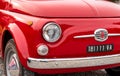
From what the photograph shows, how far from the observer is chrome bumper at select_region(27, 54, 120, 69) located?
387cm

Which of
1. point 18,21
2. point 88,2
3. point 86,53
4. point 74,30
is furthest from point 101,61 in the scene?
point 18,21

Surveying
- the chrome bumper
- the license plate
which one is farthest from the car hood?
the chrome bumper

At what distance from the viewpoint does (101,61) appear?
4.11 m

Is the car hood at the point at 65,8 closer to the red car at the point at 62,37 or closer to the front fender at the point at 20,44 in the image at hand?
the red car at the point at 62,37

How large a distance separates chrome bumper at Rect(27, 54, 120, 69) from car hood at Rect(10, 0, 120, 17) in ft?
1.83

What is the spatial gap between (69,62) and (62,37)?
1.02 ft

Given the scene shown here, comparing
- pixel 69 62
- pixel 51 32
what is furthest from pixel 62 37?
pixel 69 62

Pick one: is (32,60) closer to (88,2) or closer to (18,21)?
(18,21)

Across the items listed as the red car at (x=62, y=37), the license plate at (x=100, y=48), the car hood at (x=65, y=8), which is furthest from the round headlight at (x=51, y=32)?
the license plate at (x=100, y=48)

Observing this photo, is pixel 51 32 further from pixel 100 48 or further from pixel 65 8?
pixel 100 48

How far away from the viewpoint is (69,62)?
3.95 metres

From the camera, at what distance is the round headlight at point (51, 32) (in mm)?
3891

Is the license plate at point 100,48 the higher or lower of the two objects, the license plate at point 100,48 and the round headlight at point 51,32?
the lower

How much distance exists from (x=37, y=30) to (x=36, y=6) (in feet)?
1.34
